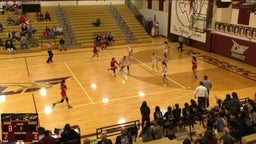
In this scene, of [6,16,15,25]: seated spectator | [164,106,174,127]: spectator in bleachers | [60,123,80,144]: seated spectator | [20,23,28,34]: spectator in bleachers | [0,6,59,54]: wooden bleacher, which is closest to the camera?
[60,123,80,144]: seated spectator

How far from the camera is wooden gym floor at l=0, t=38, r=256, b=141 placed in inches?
575

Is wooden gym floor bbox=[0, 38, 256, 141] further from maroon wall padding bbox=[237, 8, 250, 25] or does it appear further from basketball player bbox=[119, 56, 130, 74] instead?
maroon wall padding bbox=[237, 8, 250, 25]

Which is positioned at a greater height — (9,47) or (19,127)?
(9,47)

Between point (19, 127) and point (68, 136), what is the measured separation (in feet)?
5.19

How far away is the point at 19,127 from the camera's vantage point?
9.95m

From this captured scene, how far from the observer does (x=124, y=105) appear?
15.5 meters

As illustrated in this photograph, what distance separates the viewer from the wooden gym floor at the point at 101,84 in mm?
14594

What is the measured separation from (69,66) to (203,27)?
1236cm

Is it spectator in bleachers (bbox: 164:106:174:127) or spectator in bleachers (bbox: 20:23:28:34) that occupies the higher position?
spectator in bleachers (bbox: 20:23:28:34)

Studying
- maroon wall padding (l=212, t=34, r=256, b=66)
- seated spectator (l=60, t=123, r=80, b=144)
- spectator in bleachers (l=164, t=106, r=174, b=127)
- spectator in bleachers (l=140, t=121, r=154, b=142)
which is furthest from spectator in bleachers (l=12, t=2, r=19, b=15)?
spectator in bleachers (l=140, t=121, r=154, b=142)

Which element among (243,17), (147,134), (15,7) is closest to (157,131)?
(147,134)

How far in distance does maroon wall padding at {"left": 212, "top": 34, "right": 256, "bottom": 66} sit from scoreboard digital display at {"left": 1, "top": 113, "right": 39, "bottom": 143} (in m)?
18.2

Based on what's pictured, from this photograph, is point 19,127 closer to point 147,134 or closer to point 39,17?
point 147,134

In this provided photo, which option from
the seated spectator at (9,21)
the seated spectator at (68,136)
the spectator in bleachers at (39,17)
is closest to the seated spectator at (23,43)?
the seated spectator at (9,21)
